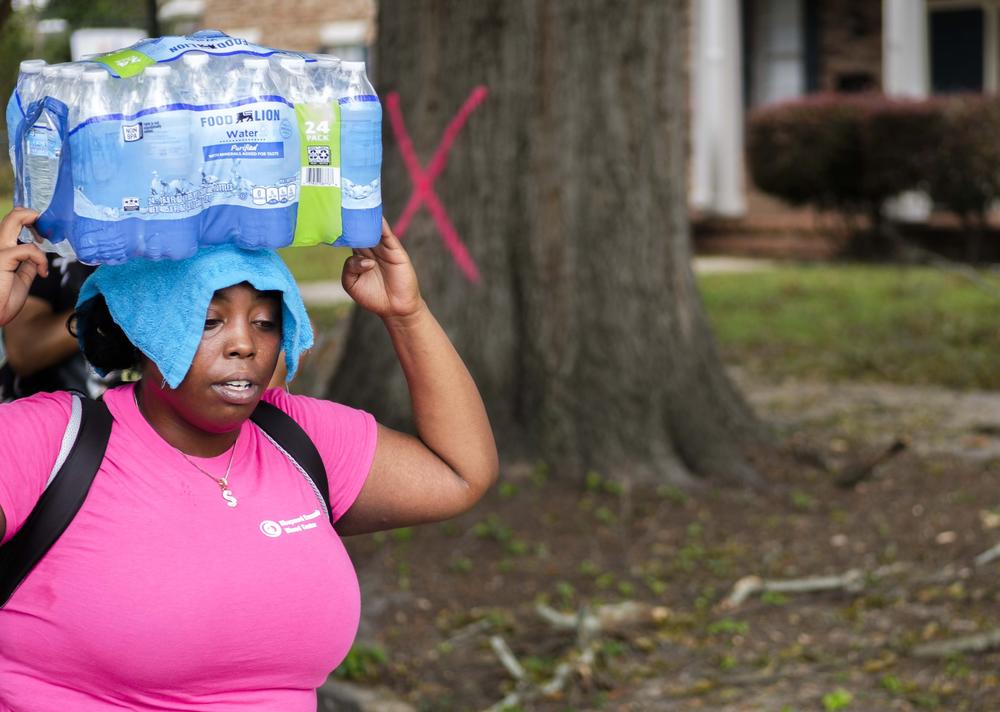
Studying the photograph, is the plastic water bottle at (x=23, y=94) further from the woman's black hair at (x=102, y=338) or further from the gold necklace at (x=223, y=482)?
the gold necklace at (x=223, y=482)

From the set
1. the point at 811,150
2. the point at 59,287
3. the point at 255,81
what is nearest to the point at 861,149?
the point at 811,150

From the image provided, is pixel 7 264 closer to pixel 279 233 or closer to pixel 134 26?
pixel 279 233

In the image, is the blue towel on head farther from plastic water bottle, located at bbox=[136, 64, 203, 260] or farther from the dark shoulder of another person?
the dark shoulder of another person

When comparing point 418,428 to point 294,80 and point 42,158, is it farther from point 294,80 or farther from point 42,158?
point 42,158

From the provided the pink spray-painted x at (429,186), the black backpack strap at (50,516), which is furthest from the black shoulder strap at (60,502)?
the pink spray-painted x at (429,186)

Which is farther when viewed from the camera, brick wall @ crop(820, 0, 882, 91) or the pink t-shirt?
brick wall @ crop(820, 0, 882, 91)

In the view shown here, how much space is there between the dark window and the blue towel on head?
62.1 feet

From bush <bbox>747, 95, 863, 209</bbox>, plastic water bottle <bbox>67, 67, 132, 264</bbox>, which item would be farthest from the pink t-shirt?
bush <bbox>747, 95, 863, 209</bbox>

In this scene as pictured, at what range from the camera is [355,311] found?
23.8 ft

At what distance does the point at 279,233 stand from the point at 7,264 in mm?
410

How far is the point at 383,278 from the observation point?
8.95ft

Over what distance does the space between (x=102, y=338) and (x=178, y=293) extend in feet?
0.75

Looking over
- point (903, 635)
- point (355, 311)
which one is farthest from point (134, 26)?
point (903, 635)

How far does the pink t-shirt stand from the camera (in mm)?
2299
